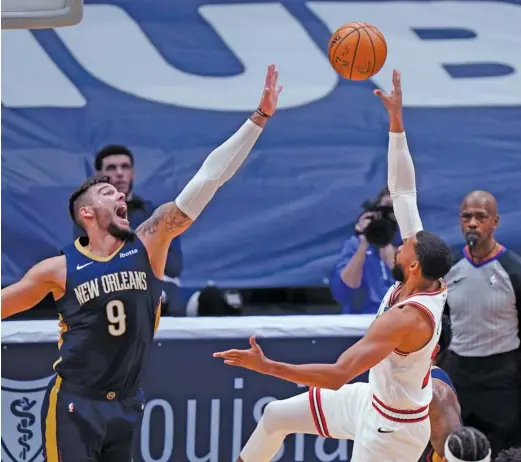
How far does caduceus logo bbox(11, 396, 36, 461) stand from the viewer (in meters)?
7.59

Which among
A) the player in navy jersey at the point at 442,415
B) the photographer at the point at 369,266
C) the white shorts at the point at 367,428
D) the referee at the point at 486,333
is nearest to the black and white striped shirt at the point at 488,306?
the referee at the point at 486,333

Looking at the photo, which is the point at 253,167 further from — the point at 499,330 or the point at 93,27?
the point at 499,330

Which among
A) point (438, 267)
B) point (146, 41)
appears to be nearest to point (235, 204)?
point (146, 41)

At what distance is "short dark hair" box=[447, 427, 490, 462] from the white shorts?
58 cm

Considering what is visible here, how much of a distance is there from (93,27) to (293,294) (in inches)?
97.5

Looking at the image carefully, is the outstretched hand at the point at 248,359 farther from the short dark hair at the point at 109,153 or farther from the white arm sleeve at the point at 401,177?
the short dark hair at the point at 109,153

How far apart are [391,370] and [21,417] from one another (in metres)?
2.60

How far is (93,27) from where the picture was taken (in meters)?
9.24

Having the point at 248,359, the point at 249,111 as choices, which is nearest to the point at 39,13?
the point at 248,359

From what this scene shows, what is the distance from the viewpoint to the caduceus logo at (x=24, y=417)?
24.9ft

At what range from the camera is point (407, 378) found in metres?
6.12

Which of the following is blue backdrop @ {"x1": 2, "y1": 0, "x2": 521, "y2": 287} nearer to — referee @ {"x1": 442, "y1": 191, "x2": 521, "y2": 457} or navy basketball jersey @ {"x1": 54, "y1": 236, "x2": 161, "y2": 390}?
referee @ {"x1": 442, "y1": 191, "x2": 521, "y2": 457}

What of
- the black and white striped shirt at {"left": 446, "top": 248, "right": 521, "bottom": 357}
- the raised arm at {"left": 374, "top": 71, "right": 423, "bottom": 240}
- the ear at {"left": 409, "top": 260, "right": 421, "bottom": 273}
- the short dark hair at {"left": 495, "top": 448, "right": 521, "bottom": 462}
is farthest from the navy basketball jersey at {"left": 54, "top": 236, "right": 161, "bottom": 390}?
the black and white striped shirt at {"left": 446, "top": 248, "right": 521, "bottom": 357}

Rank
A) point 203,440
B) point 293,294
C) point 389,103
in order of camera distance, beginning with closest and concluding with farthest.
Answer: point 389,103, point 203,440, point 293,294
